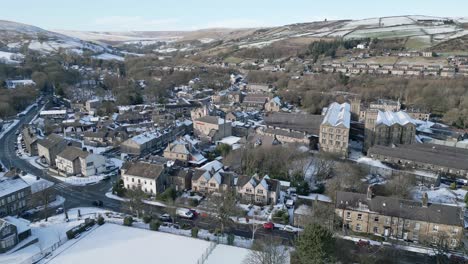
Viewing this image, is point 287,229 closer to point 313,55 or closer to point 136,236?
point 136,236

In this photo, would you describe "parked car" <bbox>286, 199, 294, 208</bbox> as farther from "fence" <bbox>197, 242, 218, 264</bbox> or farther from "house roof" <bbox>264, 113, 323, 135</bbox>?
"house roof" <bbox>264, 113, 323, 135</bbox>

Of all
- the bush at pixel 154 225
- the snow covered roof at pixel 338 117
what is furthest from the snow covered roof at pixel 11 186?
the snow covered roof at pixel 338 117

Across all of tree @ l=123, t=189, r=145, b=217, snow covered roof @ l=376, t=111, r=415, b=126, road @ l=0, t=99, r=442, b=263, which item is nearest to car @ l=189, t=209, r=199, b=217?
road @ l=0, t=99, r=442, b=263

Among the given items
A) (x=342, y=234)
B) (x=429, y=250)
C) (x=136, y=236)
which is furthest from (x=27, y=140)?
(x=429, y=250)

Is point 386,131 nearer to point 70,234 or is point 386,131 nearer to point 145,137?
point 145,137

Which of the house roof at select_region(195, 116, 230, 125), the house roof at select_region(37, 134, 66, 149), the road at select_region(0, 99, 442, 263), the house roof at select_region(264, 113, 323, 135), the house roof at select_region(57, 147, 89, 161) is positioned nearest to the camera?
the road at select_region(0, 99, 442, 263)

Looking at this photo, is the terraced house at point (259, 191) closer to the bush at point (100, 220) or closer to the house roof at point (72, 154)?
the bush at point (100, 220)
